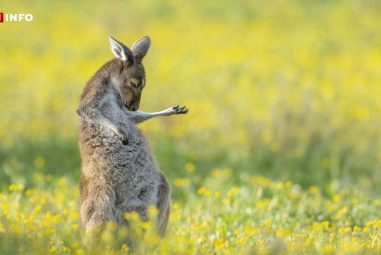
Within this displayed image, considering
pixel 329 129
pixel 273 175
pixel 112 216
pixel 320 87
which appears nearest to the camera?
pixel 112 216

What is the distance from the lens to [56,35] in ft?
63.2

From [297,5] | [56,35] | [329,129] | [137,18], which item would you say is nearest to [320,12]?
[297,5]

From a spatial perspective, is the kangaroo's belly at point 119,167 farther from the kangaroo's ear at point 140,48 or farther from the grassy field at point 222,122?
the kangaroo's ear at point 140,48

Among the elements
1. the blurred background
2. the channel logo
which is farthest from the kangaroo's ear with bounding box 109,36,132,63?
the channel logo

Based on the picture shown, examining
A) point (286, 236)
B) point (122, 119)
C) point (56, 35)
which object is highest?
point (122, 119)

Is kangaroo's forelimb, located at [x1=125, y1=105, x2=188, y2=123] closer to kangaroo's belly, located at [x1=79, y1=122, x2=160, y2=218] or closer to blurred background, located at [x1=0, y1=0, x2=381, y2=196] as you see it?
kangaroo's belly, located at [x1=79, y1=122, x2=160, y2=218]

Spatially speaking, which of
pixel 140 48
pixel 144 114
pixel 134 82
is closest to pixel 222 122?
pixel 140 48

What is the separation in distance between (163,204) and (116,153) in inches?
20.4

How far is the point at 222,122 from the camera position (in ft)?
41.1

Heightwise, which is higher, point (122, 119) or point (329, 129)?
point (122, 119)

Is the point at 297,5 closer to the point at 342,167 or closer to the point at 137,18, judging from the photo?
the point at 137,18

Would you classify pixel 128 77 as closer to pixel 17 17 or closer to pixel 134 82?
pixel 134 82

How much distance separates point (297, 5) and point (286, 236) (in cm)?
1623

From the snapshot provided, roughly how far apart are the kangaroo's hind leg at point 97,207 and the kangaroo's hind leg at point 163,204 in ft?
1.21
